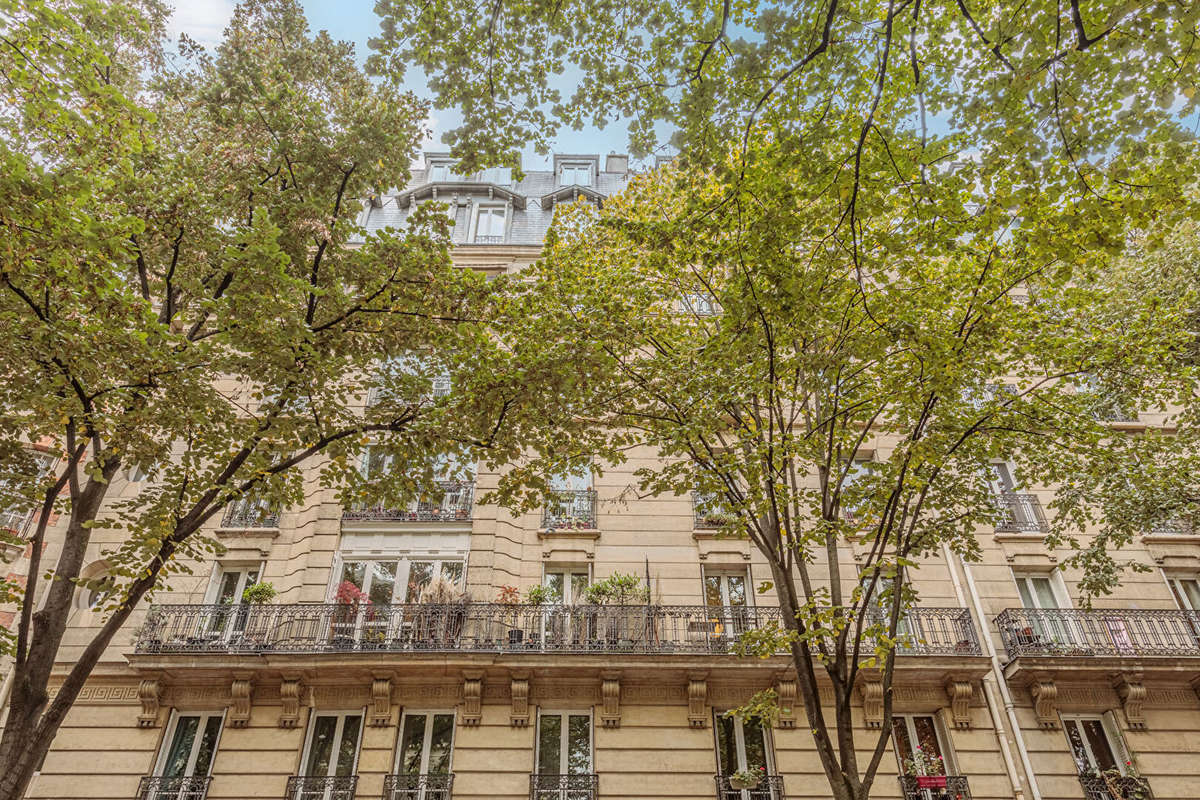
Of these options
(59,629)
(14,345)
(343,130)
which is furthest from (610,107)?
(59,629)

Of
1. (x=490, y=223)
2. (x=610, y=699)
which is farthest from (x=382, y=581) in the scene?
(x=490, y=223)

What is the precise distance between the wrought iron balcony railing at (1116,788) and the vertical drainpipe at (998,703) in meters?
1.10

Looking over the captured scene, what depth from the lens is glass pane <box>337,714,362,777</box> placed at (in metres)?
13.1

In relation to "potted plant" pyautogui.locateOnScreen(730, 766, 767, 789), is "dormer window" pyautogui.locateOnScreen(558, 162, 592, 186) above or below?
above

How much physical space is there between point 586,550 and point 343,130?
32.5 ft

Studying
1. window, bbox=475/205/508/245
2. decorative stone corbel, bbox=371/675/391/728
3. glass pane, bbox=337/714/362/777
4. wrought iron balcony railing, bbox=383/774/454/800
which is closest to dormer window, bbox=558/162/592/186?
window, bbox=475/205/508/245

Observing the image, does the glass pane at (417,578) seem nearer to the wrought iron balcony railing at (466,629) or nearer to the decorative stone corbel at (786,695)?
the wrought iron balcony railing at (466,629)

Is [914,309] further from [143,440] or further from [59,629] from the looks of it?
[59,629]

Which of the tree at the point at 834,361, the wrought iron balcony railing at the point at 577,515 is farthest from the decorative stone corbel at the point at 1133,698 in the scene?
the wrought iron balcony railing at the point at 577,515

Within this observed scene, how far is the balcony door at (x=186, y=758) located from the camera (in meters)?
12.8

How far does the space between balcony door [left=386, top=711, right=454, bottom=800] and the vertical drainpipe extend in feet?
34.8

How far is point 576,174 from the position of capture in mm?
22062

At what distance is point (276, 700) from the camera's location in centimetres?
1346

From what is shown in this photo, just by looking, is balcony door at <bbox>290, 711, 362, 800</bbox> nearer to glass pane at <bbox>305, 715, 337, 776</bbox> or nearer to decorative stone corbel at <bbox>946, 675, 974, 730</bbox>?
glass pane at <bbox>305, 715, 337, 776</bbox>
